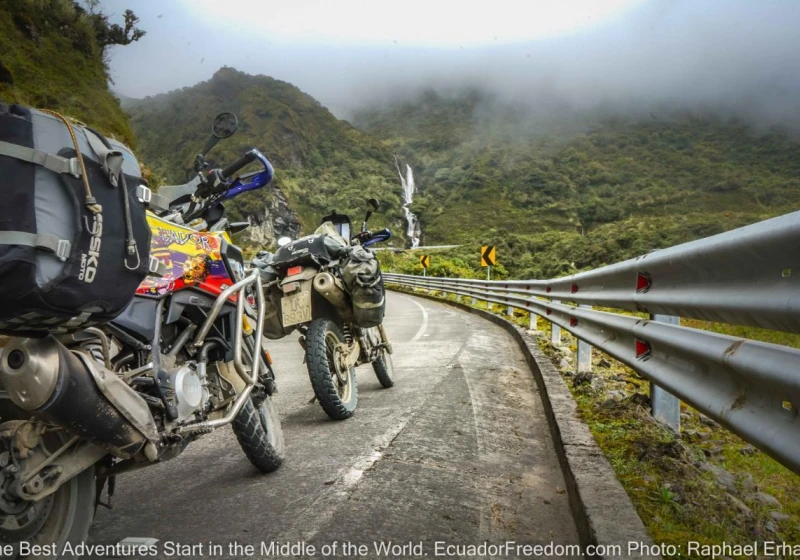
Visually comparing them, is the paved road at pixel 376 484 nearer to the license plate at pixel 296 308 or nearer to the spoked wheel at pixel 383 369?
the spoked wheel at pixel 383 369

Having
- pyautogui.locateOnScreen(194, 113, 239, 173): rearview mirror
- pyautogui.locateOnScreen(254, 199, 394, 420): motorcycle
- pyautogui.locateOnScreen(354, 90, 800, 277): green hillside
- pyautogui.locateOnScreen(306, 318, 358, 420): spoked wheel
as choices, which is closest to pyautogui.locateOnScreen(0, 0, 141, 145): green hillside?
pyautogui.locateOnScreen(254, 199, 394, 420): motorcycle

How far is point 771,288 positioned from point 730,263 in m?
0.26

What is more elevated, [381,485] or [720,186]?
[720,186]

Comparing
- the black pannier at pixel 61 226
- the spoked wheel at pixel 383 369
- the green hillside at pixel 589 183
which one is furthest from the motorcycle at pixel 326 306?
the green hillside at pixel 589 183

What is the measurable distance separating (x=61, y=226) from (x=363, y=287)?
298cm

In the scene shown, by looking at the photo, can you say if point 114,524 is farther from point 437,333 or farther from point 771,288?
point 437,333

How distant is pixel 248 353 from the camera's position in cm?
295

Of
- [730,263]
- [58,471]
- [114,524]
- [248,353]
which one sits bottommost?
[114,524]

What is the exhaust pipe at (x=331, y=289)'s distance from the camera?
13.8 feet

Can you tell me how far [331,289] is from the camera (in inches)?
166

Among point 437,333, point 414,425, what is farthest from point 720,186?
point 414,425

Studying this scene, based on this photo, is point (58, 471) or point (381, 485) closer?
point (58, 471)

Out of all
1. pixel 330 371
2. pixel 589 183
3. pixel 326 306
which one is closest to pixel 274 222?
pixel 589 183

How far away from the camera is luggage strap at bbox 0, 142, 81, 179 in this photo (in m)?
1.36
